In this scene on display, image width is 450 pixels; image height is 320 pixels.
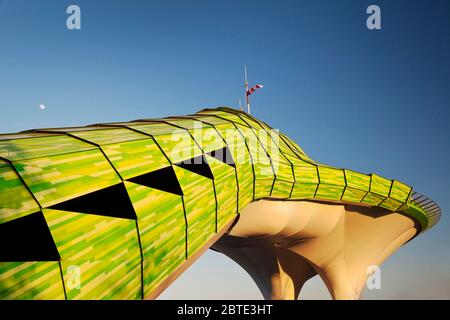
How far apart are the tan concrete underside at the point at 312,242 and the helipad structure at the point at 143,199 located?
6.0 inches

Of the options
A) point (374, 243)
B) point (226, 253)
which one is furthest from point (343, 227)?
point (226, 253)

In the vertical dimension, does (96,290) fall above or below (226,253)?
above

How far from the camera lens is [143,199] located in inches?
329

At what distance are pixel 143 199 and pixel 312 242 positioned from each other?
56.2 feet

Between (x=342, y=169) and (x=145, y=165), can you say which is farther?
(x=342, y=169)

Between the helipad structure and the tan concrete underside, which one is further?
the tan concrete underside

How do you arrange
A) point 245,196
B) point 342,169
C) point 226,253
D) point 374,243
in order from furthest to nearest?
point 226,253, point 374,243, point 342,169, point 245,196

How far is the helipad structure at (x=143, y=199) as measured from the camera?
5.91m

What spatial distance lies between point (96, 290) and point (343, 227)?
2003cm

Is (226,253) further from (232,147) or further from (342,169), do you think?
(232,147)

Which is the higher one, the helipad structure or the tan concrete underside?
the helipad structure

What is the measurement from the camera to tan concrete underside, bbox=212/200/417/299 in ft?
57.1

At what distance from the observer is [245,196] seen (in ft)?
45.7

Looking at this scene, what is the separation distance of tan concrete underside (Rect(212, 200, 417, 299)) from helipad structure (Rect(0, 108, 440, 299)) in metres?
0.15
